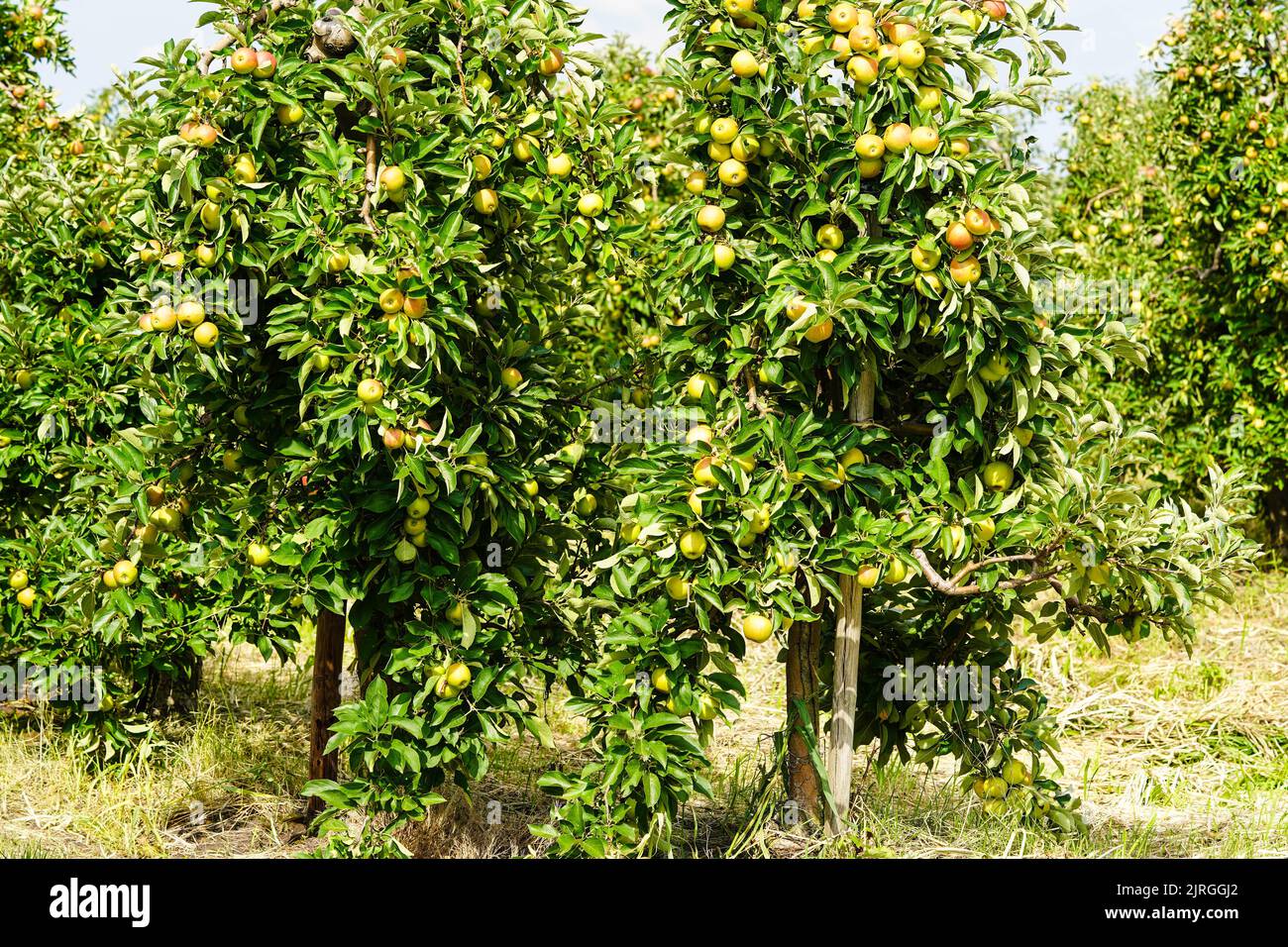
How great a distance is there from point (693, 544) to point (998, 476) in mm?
817

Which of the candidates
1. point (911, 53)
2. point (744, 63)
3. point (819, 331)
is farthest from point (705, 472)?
point (911, 53)

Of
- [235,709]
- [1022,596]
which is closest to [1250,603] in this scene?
[1022,596]

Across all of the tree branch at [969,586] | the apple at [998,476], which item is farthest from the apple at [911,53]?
the tree branch at [969,586]

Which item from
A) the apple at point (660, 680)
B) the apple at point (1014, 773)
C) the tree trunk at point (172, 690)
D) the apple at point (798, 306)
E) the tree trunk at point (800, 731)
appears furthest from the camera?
the tree trunk at point (172, 690)

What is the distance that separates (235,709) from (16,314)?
1.69m

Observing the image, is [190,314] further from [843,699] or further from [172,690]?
[172,690]

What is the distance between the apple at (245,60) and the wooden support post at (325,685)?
59.2 inches

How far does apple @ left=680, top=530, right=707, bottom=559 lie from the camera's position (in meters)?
2.65

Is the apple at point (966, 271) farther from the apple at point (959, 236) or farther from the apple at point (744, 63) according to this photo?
the apple at point (744, 63)

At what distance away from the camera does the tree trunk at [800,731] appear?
3078mm

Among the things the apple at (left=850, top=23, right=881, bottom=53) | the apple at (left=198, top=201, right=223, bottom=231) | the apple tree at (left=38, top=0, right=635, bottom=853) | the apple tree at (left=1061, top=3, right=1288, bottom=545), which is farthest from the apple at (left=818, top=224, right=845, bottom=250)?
the apple tree at (left=1061, top=3, right=1288, bottom=545)

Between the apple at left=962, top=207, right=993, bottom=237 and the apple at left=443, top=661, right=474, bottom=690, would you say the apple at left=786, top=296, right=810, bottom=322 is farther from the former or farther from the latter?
the apple at left=443, top=661, right=474, bottom=690

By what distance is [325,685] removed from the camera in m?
3.50

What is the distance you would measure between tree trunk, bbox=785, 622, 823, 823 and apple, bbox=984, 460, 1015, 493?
589 mm
